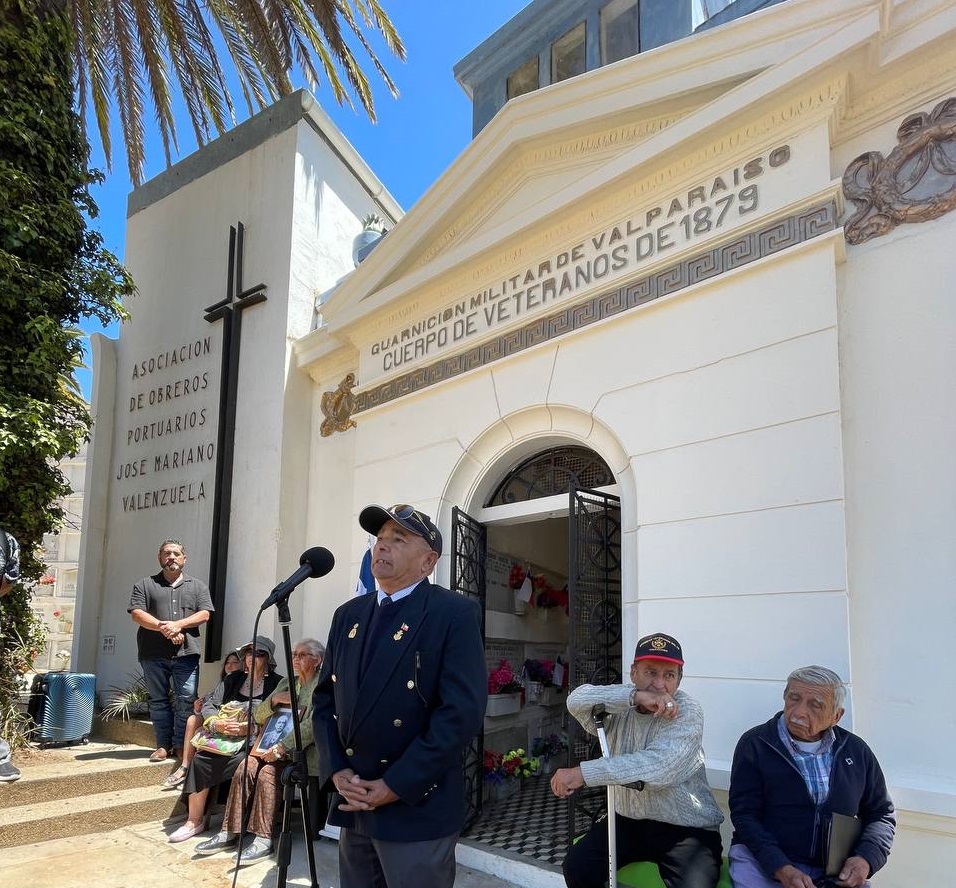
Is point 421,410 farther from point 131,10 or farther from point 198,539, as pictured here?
point 131,10

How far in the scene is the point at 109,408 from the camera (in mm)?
10000

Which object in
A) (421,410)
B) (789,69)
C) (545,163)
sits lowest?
(421,410)

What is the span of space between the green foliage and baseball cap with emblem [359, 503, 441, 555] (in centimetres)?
505

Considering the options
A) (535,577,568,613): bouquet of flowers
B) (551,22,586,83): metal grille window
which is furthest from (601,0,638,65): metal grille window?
(535,577,568,613): bouquet of flowers

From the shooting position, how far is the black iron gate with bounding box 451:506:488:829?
228 inches

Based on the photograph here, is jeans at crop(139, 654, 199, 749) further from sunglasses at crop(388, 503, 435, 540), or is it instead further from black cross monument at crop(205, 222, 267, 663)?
sunglasses at crop(388, 503, 435, 540)

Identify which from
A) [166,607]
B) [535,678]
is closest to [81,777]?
[166,607]

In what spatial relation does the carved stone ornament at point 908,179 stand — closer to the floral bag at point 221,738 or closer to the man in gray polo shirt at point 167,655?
the floral bag at point 221,738

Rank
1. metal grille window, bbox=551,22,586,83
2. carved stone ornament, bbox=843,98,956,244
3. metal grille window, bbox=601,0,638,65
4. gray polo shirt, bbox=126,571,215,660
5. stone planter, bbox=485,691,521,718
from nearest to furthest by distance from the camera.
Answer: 1. carved stone ornament, bbox=843,98,956,244
2. stone planter, bbox=485,691,521,718
3. gray polo shirt, bbox=126,571,215,660
4. metal grille window, bbox=601,0,638,65
5. metal grille window, bbox=551,22,586,83

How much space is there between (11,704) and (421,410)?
4.53 meters

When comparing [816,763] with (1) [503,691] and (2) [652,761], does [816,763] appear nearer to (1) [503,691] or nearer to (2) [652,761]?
(2) [652,761]

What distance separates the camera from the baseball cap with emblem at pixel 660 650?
3674mm

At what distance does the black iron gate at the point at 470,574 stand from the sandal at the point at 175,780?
2.34m

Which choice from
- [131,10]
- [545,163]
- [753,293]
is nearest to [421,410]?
[545,163]
